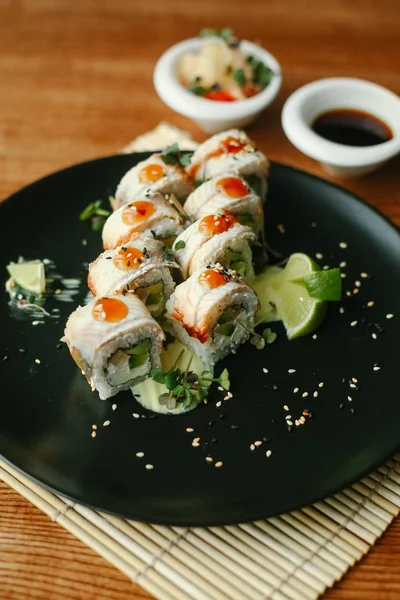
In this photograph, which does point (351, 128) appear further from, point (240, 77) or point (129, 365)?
point (129, 365)

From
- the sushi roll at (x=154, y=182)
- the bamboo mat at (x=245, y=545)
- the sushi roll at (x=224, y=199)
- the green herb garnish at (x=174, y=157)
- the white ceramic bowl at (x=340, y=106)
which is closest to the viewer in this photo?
the bamboo mat at (x=245, y=545)

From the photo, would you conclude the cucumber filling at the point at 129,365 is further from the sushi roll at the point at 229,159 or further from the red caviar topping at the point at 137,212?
the sushi roll at the point at 229,159

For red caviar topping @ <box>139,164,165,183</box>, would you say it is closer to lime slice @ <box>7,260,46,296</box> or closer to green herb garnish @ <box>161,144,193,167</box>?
green herb garnish @ <box>161,144,193,167</box>

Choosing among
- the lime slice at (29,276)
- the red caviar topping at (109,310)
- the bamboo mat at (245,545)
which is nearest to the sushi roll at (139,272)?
the red caviar topping at (109,310)

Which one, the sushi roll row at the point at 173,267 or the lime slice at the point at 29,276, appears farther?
the lime slice at the point at 29,276

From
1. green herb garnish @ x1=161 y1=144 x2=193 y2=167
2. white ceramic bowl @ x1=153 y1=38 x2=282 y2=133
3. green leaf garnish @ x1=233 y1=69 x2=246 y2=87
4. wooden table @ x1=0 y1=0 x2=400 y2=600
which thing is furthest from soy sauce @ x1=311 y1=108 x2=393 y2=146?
green herb garnish @ x1=161 y1=144 x2=193 y2=167

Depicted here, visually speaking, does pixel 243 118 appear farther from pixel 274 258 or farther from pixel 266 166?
pixel 274 258
